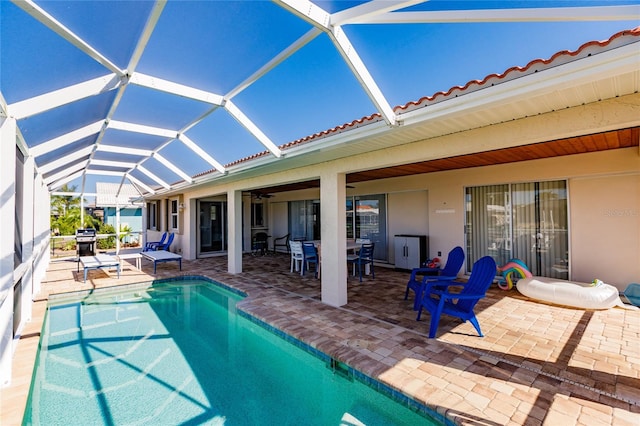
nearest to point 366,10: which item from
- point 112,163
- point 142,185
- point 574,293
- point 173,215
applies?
point 574,293

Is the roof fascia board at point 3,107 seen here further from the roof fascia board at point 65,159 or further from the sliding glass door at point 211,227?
the sliding glass door at point 211,227

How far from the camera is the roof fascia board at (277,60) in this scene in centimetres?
376

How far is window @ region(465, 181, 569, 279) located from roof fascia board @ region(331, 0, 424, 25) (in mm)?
6915

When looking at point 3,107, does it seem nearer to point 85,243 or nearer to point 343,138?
point 343,138

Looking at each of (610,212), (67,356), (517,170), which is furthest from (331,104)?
(67,356)

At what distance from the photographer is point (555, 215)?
748cm

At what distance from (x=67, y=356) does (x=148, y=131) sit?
5.06 metres

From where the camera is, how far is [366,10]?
3.16 m

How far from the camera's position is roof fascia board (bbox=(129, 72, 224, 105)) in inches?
183

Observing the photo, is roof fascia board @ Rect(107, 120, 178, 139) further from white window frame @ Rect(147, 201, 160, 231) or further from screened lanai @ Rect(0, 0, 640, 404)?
white window frame @ Rect(147, 201, 160, 231)

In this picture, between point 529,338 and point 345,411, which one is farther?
point 529,338

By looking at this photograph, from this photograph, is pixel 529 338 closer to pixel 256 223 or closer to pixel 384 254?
pixel 384 254

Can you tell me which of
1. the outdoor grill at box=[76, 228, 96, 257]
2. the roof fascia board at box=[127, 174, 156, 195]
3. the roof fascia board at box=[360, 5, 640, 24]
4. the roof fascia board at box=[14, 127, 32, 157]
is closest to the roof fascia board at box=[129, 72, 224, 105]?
the roof fascia board at box=[14, 127, 32, 157]

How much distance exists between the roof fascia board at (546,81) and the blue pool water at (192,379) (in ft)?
11.9
